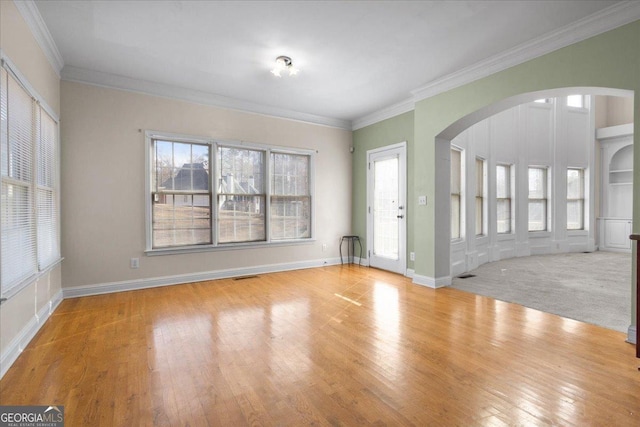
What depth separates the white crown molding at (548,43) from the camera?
2.64 m

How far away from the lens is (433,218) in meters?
4.47

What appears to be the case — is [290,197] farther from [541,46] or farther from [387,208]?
[541,46]

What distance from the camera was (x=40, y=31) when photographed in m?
2.92

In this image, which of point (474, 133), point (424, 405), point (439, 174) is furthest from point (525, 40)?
point (424, 405)

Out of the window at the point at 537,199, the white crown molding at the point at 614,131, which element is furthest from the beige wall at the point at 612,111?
the window at the point at 537,199

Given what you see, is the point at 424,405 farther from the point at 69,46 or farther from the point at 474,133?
the point at 474,133

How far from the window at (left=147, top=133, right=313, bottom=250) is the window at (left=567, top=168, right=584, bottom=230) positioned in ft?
22.8

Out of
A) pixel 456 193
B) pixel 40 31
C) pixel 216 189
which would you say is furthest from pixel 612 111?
pixel 40 31

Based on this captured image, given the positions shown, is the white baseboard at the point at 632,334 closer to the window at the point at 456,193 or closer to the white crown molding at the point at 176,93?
the window at the point at 456,193

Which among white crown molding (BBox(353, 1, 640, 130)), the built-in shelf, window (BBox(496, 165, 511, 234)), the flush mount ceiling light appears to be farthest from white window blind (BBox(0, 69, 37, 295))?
the built-in shelf

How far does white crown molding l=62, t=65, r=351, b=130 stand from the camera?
3.91 metres

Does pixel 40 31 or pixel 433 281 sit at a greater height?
pixel 40 31

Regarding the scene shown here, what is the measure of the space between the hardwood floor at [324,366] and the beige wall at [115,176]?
624 mm

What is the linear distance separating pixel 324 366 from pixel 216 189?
345cm
